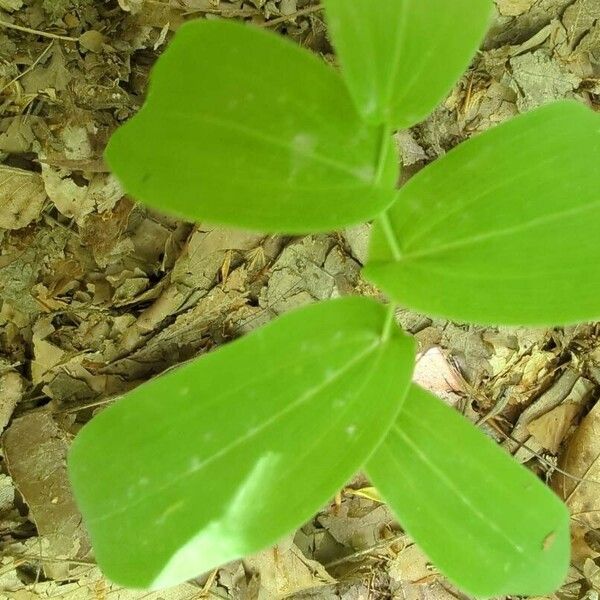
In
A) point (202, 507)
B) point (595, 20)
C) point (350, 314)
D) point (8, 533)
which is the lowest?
point (8, 533)

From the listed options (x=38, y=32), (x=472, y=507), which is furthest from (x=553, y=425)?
(x=38, y=32)

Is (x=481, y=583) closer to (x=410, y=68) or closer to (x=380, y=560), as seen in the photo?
(x=380, y=560)

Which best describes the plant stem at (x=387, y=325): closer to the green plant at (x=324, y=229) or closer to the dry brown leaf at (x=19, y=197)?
the green plant at (x=324, y=229)

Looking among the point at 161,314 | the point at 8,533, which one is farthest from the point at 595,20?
the point at 8,533

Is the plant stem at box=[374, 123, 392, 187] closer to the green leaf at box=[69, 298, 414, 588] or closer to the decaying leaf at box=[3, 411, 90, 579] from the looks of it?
the green leaf at box=[69, 298, 414, 588]

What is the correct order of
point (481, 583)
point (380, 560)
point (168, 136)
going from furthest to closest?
1. point (380, 560)
2. point (481, 583)
3. point (168, 136)

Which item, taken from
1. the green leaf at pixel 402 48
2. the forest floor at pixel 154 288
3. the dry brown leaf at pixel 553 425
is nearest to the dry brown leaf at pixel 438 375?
the forest floor at pixel 154 288

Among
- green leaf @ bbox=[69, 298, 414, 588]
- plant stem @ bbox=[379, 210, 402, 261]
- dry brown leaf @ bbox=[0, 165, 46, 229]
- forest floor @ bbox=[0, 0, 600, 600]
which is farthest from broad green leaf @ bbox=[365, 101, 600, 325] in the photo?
dry brown leaf @ bbox=[0, 165, 46, 229]

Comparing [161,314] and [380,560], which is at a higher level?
[161,314]
